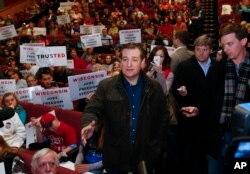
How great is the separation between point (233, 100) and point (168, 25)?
1267cm

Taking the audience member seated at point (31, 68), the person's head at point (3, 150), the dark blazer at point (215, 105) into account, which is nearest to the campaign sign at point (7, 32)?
the audience member seated at point (31, 68)

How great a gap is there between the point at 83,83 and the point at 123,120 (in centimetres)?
374

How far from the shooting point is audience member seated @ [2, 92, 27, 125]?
6.30 metres

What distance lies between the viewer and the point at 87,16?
18.0 metres

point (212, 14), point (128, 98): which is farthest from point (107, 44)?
point (128, 98)

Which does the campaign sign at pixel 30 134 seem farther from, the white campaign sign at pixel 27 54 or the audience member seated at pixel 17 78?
the white campaign sign at pixel 27 54

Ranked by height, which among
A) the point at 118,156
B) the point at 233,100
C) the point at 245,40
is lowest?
the point at 118,156

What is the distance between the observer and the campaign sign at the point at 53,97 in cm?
670

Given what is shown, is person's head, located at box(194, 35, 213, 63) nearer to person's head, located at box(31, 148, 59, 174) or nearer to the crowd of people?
the crowd of people

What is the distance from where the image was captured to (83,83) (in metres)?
6.65

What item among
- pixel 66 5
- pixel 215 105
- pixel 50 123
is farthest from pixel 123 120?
pixel 66 5

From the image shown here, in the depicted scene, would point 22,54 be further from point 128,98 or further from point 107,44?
point 128,98

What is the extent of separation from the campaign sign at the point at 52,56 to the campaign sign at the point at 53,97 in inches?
69.6

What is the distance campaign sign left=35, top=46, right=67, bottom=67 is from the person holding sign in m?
5.44
